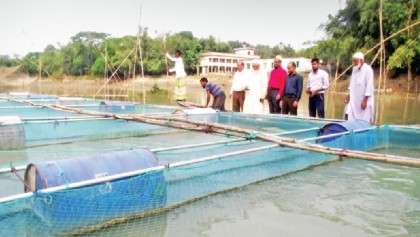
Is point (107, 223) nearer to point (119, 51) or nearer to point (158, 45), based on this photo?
point (158, 45)

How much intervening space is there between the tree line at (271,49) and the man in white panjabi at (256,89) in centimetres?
241

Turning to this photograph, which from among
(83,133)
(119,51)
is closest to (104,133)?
(83,133)

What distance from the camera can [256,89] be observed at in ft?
28.7

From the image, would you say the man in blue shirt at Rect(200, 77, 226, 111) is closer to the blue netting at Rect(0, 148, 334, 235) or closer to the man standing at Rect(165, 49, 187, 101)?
the man standing at Rect(165, 49, 187, 101)

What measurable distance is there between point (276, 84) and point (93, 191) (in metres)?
5.69

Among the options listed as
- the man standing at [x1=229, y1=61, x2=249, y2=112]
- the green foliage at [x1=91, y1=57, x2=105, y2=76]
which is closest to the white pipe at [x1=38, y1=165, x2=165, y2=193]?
the man standing at [x1=229, y1=61, x2=249, y2=112]

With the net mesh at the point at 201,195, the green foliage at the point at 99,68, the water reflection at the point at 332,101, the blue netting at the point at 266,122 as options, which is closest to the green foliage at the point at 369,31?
the water reflection at the point at 332,101

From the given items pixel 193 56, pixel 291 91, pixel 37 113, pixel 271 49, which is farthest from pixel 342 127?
pixel 271 49

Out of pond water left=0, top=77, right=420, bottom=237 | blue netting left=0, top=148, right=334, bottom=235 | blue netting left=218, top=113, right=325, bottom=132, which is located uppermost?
blue netting left=218, top=113, right=325, bottom=132

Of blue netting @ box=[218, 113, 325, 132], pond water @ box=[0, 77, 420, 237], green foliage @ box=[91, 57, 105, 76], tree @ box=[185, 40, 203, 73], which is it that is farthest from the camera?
green foliage @ box=[91, 57, 105, 76]

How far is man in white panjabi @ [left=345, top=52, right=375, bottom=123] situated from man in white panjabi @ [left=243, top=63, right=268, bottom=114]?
2.52m

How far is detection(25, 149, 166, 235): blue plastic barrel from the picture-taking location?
262 centimetres

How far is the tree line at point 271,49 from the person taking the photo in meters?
21.1

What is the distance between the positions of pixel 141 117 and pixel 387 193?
3.66 metres
